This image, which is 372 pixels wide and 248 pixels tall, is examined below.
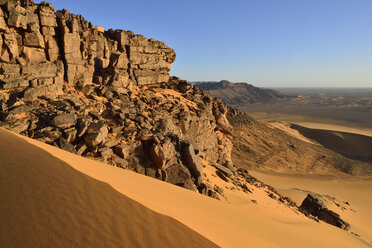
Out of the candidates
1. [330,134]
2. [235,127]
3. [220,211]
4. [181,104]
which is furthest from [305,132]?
[220,211]

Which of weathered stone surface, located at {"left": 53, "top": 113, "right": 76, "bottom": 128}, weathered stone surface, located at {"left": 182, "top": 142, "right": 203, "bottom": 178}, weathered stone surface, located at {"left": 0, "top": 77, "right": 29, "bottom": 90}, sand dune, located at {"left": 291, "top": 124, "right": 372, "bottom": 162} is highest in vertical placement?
weathered stone surface, located at {"left": 0, "top": 77, "right": 29, "bottom": 90}

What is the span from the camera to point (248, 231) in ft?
19.2

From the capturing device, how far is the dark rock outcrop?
1447 centimetres

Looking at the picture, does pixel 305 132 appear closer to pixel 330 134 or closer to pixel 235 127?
pixel 330 134

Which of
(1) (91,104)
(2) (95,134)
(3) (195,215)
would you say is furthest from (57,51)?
(3) (195,215)

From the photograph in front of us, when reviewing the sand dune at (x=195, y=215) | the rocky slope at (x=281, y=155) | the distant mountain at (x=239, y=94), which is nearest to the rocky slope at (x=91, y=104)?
the sand dune at (x=195, y=215)

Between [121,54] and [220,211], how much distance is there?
15.4 m

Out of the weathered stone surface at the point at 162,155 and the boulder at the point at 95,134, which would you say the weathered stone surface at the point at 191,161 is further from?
the boulder at the point at 95,134

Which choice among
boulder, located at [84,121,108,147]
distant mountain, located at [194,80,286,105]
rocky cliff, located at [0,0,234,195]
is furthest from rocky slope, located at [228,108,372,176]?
distant mountain, located at [194,80,286,105]

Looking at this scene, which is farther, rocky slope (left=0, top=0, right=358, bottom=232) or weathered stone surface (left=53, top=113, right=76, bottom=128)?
rocky slope (left=0, top=0, right=358, bottom=232)

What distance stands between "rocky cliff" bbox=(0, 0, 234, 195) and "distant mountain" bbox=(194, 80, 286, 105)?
96.1m

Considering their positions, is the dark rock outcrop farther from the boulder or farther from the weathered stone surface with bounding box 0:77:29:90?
the weathered stone surface with bounding box 0:77:29:90

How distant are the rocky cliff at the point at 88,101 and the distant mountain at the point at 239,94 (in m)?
96.1

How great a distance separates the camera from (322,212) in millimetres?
15797
